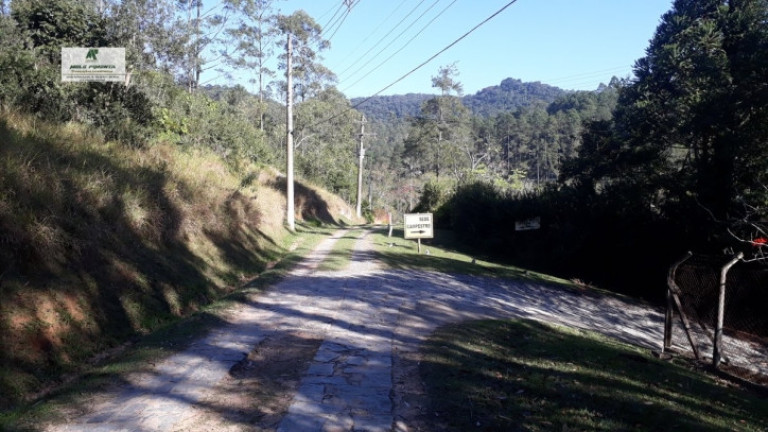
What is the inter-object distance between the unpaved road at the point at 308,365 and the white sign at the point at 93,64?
7.64 meters

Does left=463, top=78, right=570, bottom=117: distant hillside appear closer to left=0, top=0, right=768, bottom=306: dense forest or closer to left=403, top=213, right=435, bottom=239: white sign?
left=0, top=0, right=768, bottom=306: dense forest

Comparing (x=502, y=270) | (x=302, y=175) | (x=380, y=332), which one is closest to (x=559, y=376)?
(x=380, y=332)

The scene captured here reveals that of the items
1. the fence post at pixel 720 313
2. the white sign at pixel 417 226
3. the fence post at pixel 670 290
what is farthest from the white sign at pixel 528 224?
the fence post at pixel 720 313

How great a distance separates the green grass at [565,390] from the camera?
17.1 feet

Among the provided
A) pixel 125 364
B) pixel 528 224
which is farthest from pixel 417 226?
pixel 125 364

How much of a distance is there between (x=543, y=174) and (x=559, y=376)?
7726 cm

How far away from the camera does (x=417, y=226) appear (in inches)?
826

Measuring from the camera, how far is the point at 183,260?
11711 mm

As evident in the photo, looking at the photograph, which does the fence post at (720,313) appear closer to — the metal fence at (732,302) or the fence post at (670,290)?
the fence post at (670,290)

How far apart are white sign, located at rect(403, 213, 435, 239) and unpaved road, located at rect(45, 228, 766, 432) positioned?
23.6 feet

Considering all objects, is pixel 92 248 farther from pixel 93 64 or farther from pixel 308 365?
pixel 93 64

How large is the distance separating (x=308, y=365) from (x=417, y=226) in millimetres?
14508

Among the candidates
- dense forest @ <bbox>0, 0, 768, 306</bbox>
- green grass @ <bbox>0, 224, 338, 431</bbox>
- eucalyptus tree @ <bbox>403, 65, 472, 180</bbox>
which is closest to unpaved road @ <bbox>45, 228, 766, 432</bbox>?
green grass @ <bbox>0, 224, 338, 431</bbox>

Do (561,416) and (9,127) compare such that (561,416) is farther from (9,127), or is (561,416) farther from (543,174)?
(543,174)
